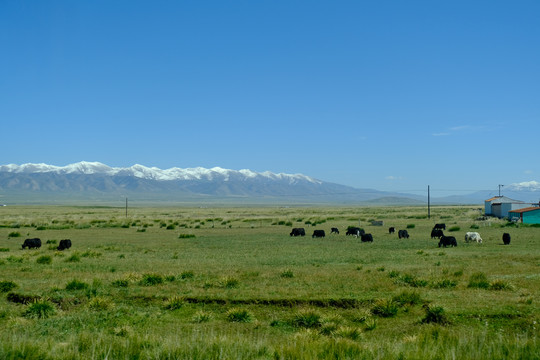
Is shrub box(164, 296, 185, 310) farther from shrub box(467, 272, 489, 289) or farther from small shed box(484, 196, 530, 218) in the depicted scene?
small shed box(484, 196, 530, 218)

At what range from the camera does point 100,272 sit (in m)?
20.2

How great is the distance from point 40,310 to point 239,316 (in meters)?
5.28

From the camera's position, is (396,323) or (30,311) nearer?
(396,323)

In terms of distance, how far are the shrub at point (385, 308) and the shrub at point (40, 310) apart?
8555 mm

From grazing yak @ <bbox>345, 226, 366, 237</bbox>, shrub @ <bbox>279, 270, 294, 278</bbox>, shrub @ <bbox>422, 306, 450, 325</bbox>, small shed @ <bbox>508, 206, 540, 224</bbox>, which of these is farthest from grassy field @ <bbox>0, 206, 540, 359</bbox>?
small shed @ <bbox>508, 206, 540, 224</bbox>

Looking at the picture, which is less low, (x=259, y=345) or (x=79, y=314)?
(x=259, y=345)

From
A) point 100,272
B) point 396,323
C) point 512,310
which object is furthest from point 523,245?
point 100,272

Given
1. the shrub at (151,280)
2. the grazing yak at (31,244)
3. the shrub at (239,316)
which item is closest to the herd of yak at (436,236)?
the shrub at (151,280)

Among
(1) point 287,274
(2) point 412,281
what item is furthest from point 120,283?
(2) point 412,281

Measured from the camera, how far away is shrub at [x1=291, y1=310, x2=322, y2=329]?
1184 centimetres

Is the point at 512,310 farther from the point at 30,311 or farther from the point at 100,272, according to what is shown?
the point at 100,272

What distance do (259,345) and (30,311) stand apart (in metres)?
8.30

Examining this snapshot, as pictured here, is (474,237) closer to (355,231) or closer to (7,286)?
(355,231)

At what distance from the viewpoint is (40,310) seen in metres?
12.9
